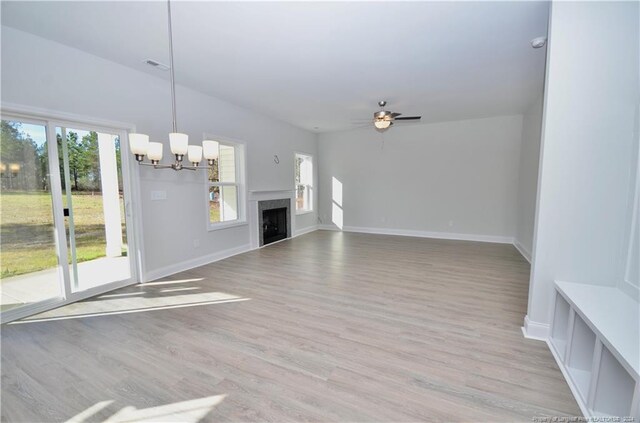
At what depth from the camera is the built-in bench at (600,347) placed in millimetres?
1430

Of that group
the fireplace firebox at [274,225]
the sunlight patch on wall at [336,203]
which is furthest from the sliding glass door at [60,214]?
the sunlight patch on wall at [336,203]

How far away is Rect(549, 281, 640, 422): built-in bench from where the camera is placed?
4.69 ft

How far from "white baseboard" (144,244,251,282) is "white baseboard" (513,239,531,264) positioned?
16.9 feet

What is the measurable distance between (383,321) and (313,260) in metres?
2.27

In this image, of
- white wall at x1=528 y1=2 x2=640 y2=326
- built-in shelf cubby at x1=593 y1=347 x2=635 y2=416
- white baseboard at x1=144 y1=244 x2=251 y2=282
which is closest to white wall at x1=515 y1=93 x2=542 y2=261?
white wall at x1=528 y1=2 x2=640 y2=326

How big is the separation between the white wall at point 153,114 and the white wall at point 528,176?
4.98m

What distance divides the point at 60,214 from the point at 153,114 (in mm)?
1629

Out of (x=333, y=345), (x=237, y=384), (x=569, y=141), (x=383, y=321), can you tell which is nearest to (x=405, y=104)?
(x=569, y=141)

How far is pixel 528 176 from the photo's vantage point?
5.07 meters

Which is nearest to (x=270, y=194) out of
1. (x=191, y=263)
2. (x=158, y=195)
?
(x=191, y=263)

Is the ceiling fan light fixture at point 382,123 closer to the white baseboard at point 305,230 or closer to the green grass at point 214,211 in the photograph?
the green grass at point 214,211

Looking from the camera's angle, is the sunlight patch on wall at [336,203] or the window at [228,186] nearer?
the window at [228,186]

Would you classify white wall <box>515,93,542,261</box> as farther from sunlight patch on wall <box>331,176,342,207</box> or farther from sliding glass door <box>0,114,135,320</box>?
sliding glass door <box>0,114,135,320</box>

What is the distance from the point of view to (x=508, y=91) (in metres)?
4.27
